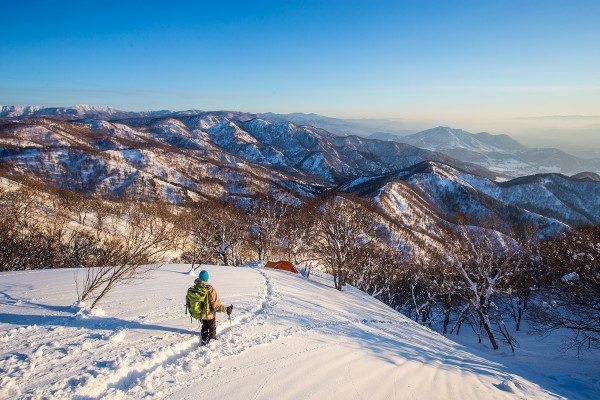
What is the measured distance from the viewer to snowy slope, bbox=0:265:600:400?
5809 mm

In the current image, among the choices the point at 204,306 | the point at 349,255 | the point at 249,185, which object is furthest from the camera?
the point at 249,185

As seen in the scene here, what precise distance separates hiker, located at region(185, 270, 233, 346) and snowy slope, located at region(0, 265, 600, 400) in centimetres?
35

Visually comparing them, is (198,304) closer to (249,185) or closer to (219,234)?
(219,234)

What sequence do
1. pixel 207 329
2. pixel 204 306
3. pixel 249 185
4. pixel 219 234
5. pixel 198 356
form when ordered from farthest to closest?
1. pixel 249 185
2. pixel 219 234
3. pixel 207 329
4. pixel 204 306
5. pixel 198 356

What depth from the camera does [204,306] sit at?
25.0 feet

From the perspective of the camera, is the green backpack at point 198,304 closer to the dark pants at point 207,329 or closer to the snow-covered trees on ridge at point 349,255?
the dark pants at point 207,329

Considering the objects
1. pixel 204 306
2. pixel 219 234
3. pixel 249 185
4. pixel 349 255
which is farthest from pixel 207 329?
pixel 249 185

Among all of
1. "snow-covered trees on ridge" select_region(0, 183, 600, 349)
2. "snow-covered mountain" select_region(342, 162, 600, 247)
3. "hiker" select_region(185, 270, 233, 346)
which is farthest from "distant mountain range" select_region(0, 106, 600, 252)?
"hiker" select_region(185, 270, 233, 346)

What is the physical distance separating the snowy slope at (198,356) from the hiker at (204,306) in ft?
1.14

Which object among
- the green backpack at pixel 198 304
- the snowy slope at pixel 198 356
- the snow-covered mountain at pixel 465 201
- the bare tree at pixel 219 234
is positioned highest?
the green backpack at pixel 198 304

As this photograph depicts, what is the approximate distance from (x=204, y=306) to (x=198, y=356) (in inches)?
39.4

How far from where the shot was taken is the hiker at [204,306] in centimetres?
759

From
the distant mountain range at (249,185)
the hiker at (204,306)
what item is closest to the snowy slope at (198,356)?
the hiker at (204,306)

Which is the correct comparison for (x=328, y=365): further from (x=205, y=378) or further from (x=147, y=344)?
(x=147, y=344)
